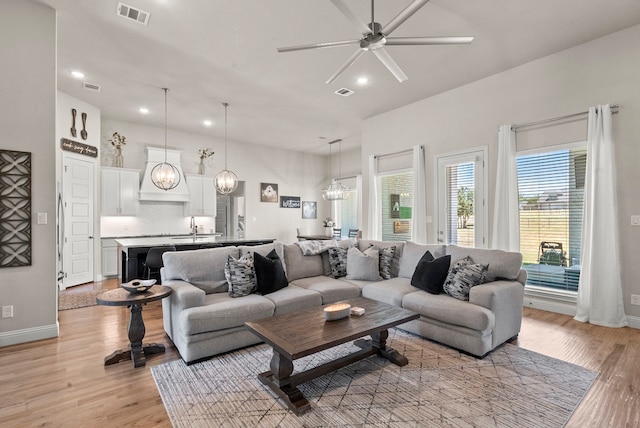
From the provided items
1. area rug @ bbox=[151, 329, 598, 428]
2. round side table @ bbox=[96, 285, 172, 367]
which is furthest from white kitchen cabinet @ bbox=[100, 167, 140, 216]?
area rug @ bbox=[151, 329, 598, 428]

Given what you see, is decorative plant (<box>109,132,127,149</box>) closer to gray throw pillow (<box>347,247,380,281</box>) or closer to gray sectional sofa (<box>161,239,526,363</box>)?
gray sectional sofa (<box>161,239,526,363</box>)

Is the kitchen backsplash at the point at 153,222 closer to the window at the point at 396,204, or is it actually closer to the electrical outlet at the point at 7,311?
the electrical outlet at the point at 7,311

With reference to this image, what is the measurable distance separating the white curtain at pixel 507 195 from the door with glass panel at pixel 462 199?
12.0 inches

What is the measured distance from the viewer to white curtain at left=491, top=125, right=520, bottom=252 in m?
4.43

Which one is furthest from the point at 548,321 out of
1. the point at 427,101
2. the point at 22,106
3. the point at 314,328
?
the point at 22,106

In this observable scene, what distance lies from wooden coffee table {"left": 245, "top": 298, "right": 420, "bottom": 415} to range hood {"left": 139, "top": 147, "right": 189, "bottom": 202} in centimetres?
553

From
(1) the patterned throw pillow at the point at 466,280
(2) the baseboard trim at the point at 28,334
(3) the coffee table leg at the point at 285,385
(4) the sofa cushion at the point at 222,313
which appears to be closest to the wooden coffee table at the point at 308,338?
(3) the coffee table leg at the point at 285,385

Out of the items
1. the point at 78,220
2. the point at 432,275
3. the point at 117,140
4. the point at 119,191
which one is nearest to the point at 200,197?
the point at 119,191

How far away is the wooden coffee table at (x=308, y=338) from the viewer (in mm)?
2064

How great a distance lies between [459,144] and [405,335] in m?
3.30

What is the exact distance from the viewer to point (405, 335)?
10.9 ft

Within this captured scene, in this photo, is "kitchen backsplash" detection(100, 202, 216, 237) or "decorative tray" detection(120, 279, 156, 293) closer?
"decorative tray" detection(120, 279, 156, 293)

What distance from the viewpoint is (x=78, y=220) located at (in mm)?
5750

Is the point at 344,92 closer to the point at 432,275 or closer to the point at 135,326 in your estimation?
the point at 432,275
